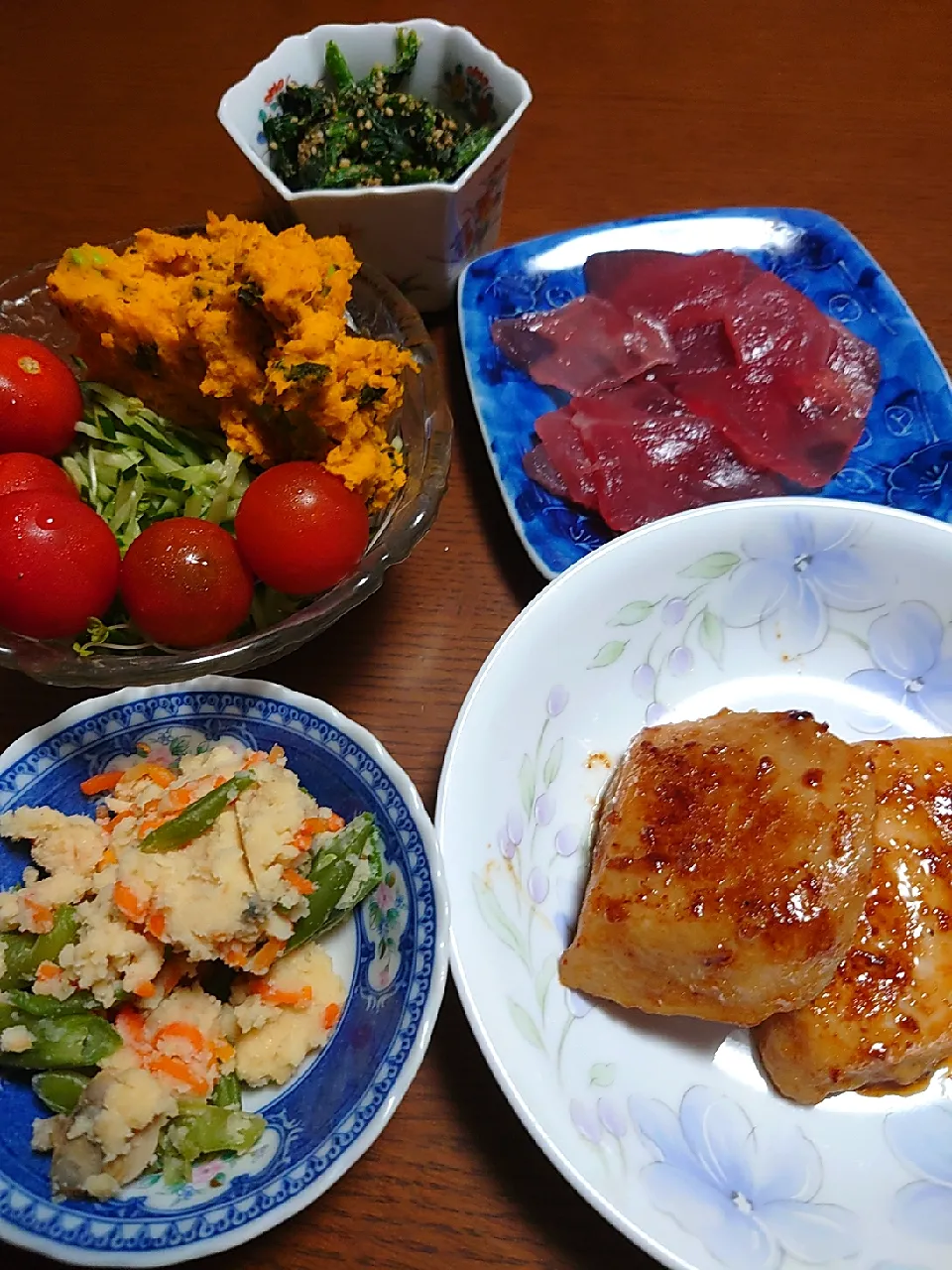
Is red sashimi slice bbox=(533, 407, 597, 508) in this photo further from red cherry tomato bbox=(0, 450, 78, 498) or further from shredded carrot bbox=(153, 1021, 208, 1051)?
shredded carrot bbox=(153, 1021, 208, 1051)

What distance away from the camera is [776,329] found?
1561 mm

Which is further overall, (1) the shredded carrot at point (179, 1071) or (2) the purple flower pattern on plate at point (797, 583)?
(2) the purple flower pattern on plate at point (797, 583)

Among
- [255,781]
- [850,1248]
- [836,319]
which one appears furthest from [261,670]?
[836,319]

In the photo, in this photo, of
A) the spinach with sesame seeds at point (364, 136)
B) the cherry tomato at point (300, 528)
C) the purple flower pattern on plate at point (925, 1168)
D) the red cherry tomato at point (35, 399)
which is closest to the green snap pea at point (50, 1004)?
the cherry tomato at point (300, 528)

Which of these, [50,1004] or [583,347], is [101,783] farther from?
[583,347]

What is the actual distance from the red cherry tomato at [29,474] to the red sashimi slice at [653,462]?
805 millimetres

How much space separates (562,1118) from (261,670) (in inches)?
29.6

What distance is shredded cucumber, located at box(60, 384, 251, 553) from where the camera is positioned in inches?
51.3

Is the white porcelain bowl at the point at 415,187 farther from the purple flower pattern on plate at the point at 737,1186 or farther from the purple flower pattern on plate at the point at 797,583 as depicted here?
the purple flower pattern on plate at the point at 737,1186

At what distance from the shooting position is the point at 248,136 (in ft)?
4.95

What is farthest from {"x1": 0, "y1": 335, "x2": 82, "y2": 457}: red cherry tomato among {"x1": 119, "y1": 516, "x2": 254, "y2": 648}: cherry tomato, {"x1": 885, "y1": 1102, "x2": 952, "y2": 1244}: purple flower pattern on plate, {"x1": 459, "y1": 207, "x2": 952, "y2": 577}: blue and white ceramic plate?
{"x1": 885, "y1": 1102, "x2": 952, "y2": 1244}: purple flower pattern on plate

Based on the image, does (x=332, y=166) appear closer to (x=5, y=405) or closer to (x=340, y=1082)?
(x=5, y=405)

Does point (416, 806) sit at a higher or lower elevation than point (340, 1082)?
higher

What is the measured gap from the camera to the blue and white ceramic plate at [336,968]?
2.85 feet
